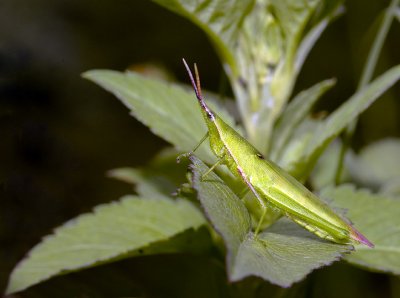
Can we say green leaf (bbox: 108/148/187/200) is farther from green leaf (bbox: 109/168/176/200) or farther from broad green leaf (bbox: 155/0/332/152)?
broad green leaf (bbox: 155/0/332/152)

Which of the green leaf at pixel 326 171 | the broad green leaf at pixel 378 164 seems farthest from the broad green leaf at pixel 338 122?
the broad green leaf at pixel 378 164

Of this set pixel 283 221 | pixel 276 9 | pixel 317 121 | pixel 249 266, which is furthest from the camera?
pixel 317 121

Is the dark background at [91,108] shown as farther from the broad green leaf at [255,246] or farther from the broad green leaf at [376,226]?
the broad green leaf at [255,246]

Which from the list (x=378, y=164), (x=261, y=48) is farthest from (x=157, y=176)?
(x=378, y=164)

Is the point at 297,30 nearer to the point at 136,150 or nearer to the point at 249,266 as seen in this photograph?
the point at 249,266

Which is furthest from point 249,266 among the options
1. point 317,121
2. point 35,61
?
point 35,61

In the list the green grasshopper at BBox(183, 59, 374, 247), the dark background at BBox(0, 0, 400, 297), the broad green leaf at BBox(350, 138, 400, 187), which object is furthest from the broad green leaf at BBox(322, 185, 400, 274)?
the broad green leaf at BBox(350, 138, 400, 187)
